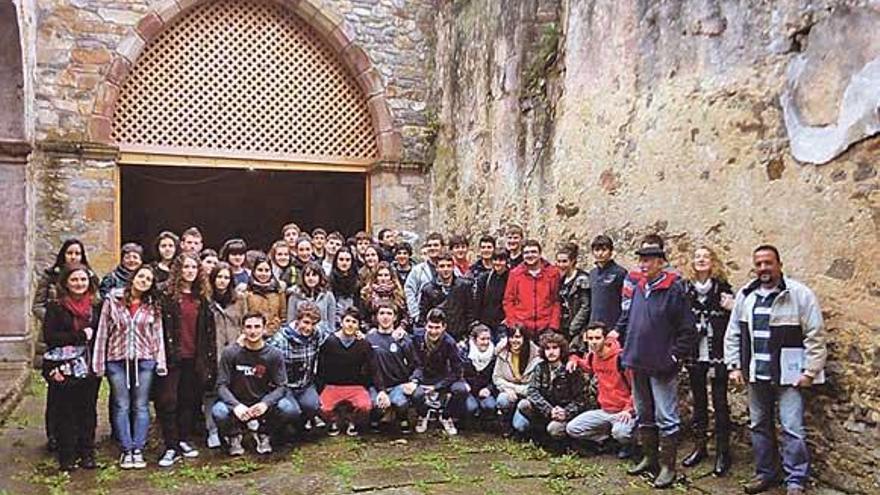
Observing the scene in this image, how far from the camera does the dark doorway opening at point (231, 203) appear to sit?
13984 millimetres

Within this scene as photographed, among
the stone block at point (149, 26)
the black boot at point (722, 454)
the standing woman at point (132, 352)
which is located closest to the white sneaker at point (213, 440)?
the standing woman at point (132, 352)

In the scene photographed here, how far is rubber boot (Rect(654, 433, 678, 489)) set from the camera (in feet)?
15.8

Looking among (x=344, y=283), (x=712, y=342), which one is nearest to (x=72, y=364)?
(x=344, y=283)

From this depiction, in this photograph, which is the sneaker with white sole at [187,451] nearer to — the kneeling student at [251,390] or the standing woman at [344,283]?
the kneeling student at [251,390]

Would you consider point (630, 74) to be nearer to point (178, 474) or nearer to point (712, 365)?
point (712, 365)

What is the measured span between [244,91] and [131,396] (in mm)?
5295

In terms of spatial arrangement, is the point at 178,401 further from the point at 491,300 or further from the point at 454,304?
the point at 491,300

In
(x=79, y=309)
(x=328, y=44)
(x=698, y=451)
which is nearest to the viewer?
(x=79, y=309)

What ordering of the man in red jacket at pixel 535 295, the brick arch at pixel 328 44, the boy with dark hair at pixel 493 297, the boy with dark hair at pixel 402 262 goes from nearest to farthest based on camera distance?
the man in red jacket at pixel 535 295
the boy with dark hair at pixel 493 297
the boy with dark hair at pixel 402 262
the brick arch at pixel 328 44

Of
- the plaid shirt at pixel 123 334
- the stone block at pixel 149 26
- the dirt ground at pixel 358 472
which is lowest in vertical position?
the dirt ground at pixel 358 472

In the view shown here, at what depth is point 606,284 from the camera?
19.1 feet

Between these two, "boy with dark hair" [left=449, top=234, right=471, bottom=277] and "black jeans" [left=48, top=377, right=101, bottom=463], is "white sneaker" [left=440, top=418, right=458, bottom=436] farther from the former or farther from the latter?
"black jeans" [left=48, top=377, right=101, bottom=463]

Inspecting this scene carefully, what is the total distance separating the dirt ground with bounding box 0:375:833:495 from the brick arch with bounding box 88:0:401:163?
13.6ft

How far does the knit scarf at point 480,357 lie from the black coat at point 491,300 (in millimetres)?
293
